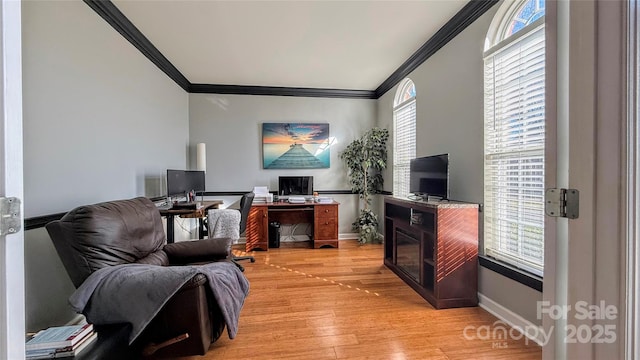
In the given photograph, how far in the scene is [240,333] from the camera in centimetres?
204

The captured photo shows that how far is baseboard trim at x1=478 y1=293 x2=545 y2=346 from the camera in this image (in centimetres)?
190

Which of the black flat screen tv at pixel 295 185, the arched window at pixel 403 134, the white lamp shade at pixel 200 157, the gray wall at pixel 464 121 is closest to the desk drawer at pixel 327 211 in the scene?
the black flat screen tv at pixel 295 185

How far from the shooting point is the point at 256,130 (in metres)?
4.70

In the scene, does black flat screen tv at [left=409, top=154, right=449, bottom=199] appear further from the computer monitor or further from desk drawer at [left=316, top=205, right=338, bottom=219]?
the computer monitor

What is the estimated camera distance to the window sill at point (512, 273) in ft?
6.14

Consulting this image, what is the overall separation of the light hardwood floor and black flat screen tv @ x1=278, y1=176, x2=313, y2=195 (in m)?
1.71

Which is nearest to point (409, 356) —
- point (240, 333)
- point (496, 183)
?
point (240, 333)

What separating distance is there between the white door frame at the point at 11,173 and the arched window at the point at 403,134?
11.7ft

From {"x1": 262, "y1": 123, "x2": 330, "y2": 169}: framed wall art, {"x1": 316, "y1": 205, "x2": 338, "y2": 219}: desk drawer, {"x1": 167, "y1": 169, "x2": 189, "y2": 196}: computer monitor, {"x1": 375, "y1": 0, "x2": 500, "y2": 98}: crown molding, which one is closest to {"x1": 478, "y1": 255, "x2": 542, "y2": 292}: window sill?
{"x1": 375, "y1": 0, "x2": 500, "y2": 98}: crown molding

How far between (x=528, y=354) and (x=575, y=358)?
1549mm

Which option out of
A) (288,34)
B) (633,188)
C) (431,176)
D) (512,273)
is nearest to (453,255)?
(512,273)

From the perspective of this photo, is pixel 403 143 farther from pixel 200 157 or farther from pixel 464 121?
pixel 200 157

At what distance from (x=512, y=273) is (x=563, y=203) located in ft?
5.70

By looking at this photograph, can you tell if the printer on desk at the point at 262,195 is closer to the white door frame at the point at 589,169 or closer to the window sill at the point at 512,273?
the window sill at the point at 512,273
